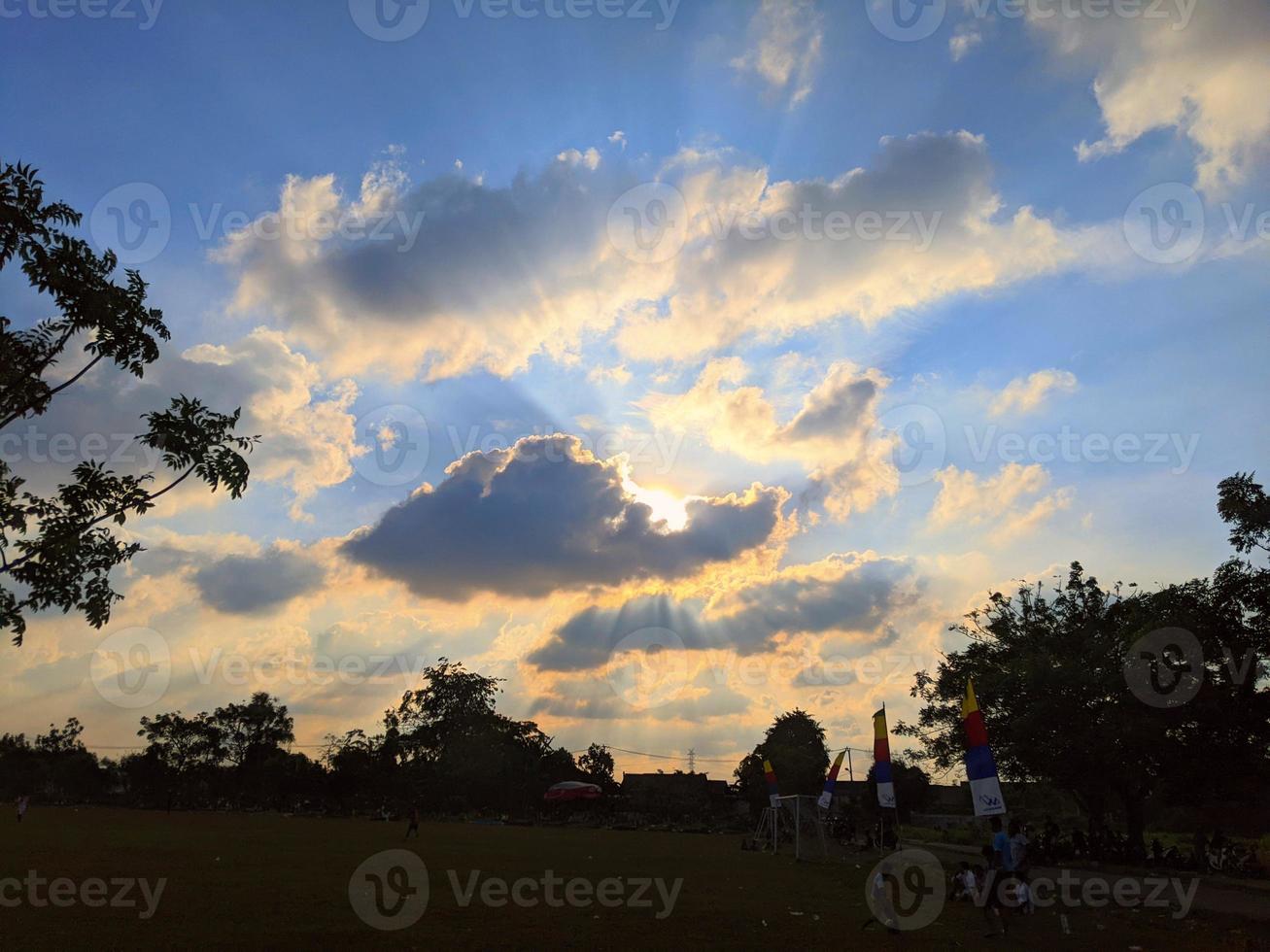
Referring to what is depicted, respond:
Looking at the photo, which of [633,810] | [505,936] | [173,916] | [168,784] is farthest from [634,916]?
[168,784]

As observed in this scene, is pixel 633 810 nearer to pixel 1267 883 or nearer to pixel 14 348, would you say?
pixel 1267 883

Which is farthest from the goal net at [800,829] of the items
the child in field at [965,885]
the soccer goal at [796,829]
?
the child in field at [965,885]

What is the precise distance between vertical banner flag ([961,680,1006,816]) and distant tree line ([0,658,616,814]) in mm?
92704

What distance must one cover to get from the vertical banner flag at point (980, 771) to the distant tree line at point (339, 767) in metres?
92.7

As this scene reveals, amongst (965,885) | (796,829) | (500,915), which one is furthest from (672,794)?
(500,915)

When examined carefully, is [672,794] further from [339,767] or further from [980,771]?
[980,771]

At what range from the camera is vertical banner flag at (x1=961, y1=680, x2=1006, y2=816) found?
15.5 m

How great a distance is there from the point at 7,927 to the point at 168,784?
130740mm

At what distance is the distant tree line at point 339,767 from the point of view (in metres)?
105

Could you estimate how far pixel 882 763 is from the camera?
23.3 metres

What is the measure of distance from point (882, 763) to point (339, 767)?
98.0 meters

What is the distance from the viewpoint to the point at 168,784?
415 ft

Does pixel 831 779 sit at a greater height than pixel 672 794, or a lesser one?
greater

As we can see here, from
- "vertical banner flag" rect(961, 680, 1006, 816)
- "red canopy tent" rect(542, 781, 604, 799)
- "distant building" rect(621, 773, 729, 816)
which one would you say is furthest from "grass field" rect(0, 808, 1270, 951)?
"distant building" rect(621, 773, 729, 816)
